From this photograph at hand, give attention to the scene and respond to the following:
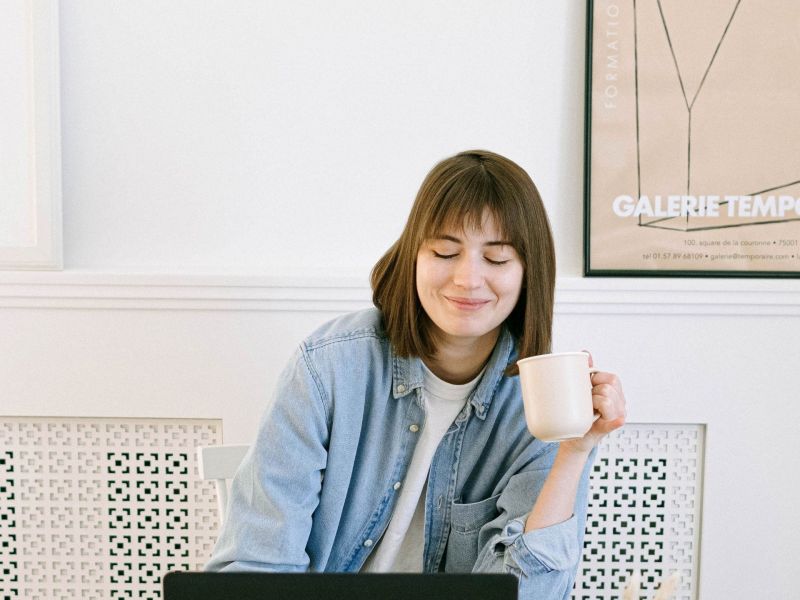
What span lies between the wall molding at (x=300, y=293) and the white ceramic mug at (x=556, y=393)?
0.70 m

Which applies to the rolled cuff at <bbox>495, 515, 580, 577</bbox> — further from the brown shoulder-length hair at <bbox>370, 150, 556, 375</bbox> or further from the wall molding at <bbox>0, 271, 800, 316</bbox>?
the wall molding at <bbox>0, 271, 800, 316</bbox>

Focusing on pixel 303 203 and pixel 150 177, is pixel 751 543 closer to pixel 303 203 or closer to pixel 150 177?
pixel 303 203

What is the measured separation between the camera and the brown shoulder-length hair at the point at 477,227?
37.3 inches

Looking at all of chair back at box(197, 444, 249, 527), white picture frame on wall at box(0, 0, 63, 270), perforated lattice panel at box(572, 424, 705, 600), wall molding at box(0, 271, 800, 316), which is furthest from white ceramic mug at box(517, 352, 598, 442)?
white picture frame on wall at box(0, 0, 63, 270)

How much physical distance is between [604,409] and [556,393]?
0.13 meters

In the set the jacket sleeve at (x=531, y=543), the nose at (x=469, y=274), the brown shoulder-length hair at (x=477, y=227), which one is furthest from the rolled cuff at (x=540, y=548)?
the nose at (x=469, y=274)

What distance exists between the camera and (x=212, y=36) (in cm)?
155

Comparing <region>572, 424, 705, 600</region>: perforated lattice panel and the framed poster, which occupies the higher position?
the framed poster

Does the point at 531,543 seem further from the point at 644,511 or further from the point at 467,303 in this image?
the point at 644,511

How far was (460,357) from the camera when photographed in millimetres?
1093

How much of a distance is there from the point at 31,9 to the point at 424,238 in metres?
1.03

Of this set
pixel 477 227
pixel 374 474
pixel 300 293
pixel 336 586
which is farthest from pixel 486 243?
pixel 300 293

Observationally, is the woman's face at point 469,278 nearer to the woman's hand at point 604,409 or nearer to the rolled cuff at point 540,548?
the woman's hand at point 604,409

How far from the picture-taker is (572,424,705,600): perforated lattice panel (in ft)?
5.29
